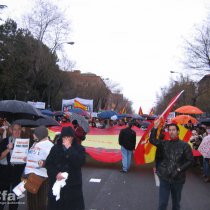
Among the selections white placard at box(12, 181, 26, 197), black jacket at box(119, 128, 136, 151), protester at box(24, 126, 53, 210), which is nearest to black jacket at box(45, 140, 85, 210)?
protester at box(24, 126, 53, 210)

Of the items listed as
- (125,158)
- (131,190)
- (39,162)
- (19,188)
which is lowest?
(131,190)

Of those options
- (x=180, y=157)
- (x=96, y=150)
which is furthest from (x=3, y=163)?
(x=96, y=150)

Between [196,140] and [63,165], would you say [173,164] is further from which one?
[196,140]

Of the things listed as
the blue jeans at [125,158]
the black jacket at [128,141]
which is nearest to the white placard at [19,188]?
the blue jeans at [125,158]

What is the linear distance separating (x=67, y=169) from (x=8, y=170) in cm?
176

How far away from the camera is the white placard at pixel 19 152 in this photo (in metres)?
6.04

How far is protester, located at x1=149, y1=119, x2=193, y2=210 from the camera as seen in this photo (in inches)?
228

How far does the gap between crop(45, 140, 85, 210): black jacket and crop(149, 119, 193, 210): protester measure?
1.52 metres

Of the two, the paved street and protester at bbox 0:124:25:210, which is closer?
protester at bbox 0:124:25:210

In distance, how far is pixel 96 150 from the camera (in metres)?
14.1

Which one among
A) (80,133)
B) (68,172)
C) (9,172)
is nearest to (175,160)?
(68,172)

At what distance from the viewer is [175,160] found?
5789 mm

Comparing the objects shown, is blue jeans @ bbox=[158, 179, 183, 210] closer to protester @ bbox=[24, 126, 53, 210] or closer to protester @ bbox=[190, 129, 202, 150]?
protester @ bbox=[24, 126, 53, 210]

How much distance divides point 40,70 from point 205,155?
3155 centimetres
